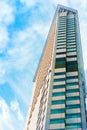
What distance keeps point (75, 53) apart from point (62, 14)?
32091mm

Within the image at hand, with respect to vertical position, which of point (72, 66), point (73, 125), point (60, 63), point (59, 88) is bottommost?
point (73, 125)

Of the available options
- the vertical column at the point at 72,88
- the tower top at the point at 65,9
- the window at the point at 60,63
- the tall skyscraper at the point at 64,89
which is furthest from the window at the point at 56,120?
the tower top at the point at 65,9

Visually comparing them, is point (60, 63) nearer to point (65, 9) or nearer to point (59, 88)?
point (59, 88)

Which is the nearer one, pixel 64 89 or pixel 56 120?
pixel 56 120

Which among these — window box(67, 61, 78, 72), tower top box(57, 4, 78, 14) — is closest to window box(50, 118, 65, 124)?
window box(67, 61, 78, 72)

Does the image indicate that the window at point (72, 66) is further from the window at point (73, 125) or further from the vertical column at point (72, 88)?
the window at point (73, 125)

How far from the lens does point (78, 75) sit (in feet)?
279

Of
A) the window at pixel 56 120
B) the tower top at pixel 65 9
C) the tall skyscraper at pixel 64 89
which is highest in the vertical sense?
the tower top at pixel 65 9

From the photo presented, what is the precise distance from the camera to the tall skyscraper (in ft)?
237

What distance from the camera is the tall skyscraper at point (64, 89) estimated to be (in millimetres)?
72250

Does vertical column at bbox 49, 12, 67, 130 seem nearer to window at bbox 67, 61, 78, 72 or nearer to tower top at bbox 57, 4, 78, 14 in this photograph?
window at bbox 67, 61, 78, 72

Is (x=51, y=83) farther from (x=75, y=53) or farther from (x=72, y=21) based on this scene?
(x=72, y=21)

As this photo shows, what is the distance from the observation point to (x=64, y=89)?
263ft

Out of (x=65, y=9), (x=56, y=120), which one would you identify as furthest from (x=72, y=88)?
(x=65, y=9)
